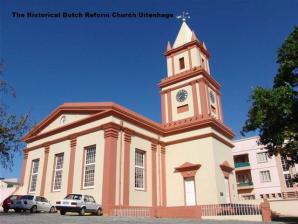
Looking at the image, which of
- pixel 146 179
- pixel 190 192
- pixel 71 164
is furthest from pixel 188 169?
pixel 71 164

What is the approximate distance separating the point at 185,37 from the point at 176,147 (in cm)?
1304

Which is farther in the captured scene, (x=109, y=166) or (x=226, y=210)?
(x=109, y=166)

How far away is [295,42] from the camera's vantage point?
16656 mm

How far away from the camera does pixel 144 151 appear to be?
2552cm

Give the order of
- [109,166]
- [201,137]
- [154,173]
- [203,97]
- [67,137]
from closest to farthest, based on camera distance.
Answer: [109,166] → [154,173] → [67,137] → [201,137] → [203,97]

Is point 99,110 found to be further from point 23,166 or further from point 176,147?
point 23,166

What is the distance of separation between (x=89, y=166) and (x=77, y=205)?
4.88 meters

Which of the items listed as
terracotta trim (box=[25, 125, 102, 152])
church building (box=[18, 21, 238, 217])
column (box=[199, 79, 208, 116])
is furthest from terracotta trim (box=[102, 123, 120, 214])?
column (box=[199, 79, 208, 116])

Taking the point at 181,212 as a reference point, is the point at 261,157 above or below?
above

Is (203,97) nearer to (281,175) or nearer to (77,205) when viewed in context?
(77,205)

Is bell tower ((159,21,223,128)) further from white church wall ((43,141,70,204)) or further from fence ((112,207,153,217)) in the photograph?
Result: white church wall ((43,141,70,204))

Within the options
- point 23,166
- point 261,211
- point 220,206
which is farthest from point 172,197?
point 23,166

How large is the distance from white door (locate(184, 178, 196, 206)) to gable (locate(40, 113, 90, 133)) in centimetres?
1027

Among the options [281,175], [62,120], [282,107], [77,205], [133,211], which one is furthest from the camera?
[281,175]
